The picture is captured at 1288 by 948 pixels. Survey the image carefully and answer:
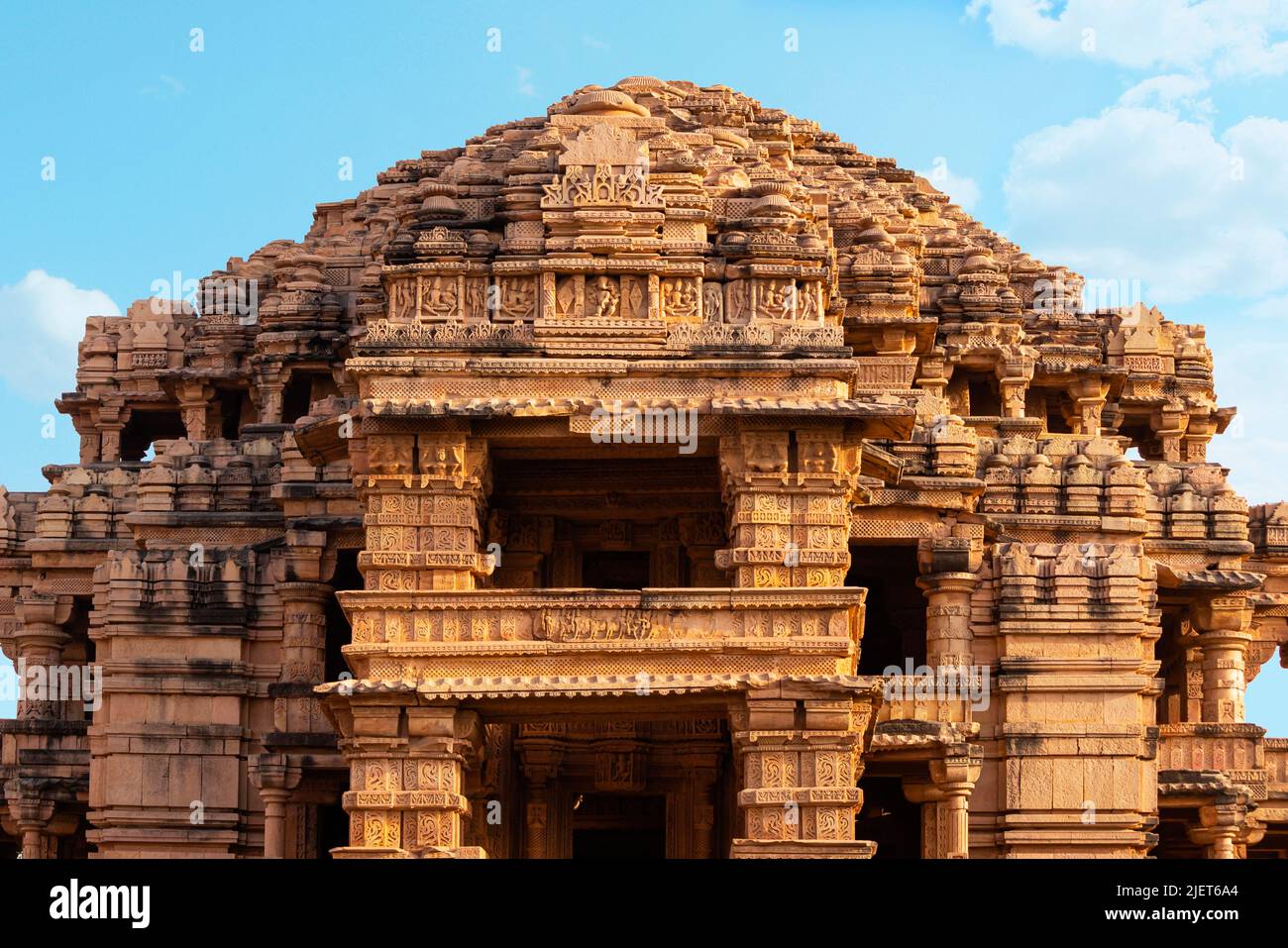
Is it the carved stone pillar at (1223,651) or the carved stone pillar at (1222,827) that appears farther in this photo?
the carved stone pillar at (1223,651)

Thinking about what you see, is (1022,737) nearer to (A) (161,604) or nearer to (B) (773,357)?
(B) (773,357)

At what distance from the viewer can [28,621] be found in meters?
42.3

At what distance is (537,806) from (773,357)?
7.48 meters

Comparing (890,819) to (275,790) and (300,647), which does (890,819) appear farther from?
(275,790)

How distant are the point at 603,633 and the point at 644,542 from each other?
17.8 feet

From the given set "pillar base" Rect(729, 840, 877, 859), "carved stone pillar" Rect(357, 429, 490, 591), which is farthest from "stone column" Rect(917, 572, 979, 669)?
"carved stone pillar" Rect(357, 429, 490, 591)

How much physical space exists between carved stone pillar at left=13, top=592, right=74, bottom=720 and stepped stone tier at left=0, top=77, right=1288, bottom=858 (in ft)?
0.27

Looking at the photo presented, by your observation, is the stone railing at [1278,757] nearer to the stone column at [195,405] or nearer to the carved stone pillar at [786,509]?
the carved stone pillar at [786,509]

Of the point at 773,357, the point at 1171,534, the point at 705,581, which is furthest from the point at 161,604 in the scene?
the point at 1171,534

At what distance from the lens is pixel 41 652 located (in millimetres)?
42250

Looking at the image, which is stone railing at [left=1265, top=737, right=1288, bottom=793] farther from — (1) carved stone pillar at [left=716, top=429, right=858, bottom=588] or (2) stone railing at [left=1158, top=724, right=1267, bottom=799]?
(1) carved stone pillar at [left=716, top=429, right=858, bottom=588]

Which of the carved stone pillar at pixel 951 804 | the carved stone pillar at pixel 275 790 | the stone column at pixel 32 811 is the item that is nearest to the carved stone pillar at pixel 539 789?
the carved stone pillar at pixel 275 790

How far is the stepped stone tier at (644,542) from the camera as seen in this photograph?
32.9m

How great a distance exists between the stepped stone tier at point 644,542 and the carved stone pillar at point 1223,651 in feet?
0.20
